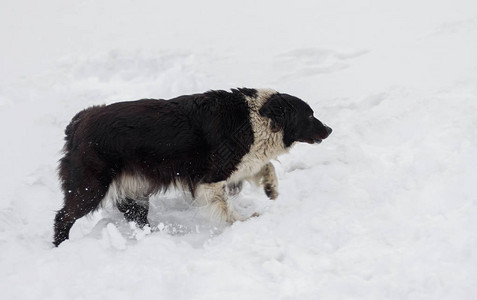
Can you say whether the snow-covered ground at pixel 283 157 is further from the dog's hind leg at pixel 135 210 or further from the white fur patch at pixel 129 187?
the white fur patch at pixel 129 187

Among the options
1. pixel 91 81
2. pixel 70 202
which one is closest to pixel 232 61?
pixel 91 81

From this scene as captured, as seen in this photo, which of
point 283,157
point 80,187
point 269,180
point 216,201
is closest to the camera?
point 80,187

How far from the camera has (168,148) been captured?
16.4ft

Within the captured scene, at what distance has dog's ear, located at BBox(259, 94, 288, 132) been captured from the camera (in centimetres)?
544

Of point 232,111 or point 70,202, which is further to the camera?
point 232,111

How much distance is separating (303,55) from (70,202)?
555 centimetres

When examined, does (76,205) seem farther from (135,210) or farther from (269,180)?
(269,180)

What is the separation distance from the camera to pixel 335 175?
221 inches

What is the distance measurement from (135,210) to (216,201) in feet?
2.91

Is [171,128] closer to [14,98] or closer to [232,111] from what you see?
[232,111]

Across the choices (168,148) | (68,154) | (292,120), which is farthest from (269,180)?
(68,154)

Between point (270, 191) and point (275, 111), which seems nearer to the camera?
point (275, 111)

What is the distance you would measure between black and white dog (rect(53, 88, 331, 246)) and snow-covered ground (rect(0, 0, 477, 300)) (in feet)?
1.18

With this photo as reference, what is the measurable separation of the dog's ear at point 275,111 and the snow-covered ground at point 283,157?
707mm
